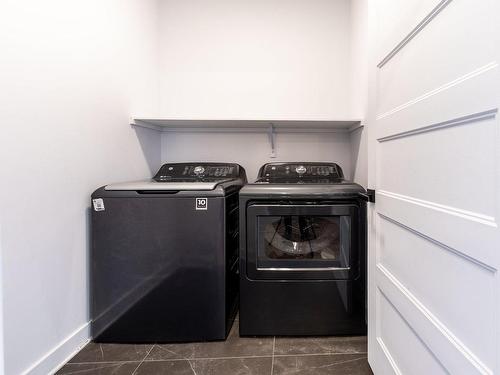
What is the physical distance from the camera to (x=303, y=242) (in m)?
1.59

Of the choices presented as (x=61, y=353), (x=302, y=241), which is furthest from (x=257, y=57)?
(x=61, y=353)

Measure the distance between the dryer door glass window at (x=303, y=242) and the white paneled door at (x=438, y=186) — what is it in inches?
14.8

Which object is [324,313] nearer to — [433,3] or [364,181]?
[364,181]

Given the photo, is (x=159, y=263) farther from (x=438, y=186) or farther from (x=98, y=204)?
(x=438, y=186)

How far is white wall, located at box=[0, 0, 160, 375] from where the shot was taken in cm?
107

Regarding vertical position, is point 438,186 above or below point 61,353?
above

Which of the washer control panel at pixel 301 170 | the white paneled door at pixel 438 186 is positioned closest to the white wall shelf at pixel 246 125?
the washer control panel at pixel 301 170

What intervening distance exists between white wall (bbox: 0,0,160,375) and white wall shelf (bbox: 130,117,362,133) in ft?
1.15

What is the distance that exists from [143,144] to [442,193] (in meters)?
1.88

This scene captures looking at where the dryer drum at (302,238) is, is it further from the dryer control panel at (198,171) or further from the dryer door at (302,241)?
the dryer control panel at (198,171)

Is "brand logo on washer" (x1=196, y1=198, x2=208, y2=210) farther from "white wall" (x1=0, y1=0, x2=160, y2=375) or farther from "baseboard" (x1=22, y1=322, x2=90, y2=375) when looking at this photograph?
"baseboard" (x1=22, y1=322, x2=90, y2=375)

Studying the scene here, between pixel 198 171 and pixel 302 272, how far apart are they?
3.49 ft

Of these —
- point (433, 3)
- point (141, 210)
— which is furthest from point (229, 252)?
point (433, 3)

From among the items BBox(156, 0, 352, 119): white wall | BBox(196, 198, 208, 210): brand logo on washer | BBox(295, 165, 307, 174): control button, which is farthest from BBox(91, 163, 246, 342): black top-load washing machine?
BBox(156, 0, 352, 119): white wall
